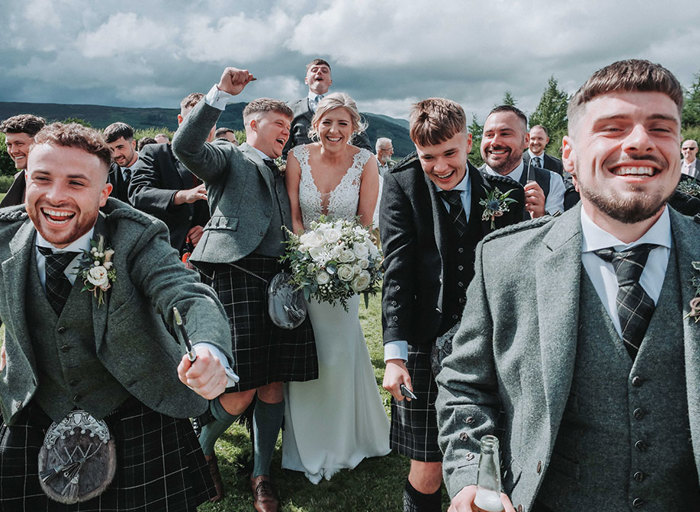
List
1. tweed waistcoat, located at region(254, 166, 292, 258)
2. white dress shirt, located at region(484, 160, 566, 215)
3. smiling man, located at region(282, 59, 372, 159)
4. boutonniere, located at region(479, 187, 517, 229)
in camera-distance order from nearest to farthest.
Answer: boutonniere, located at region(479, 187, 517, 229)
tweed waistcoat, located at region(254, 166, 292, 258)
white dress shirt, located at region(484, 160, 566, 215)
smiling man, located at region(282, 59, 372, 159)

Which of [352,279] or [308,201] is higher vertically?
[308,201]

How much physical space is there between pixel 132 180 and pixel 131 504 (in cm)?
371

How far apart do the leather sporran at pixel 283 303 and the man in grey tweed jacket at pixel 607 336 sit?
217 cm

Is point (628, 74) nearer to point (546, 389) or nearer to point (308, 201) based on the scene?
point (546, 389)

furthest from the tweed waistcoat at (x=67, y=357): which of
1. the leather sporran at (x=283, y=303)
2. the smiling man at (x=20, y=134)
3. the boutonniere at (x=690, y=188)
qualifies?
the boutonniere at (x=690, y=188)

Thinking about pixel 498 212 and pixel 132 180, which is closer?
pixel 498 212

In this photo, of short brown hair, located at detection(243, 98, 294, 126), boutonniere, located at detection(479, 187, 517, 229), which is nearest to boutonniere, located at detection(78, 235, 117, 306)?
boutonniere, located at detection(479, 187, 517, 229)

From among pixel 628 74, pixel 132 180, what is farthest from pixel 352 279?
pixel 132 180

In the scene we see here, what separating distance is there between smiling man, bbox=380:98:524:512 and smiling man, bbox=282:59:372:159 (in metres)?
4.63

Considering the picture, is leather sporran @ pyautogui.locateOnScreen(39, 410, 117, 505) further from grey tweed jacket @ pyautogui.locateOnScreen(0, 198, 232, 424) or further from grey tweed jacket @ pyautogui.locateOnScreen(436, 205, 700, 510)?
grey tweed jacket @ pyautogui.locateOnScreen(436, 205, 700, 510)

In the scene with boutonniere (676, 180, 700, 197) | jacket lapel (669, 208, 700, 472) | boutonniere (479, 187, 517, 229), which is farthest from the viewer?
boutonniere (676, 180, 700, 197)

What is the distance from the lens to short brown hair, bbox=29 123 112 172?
2.35m

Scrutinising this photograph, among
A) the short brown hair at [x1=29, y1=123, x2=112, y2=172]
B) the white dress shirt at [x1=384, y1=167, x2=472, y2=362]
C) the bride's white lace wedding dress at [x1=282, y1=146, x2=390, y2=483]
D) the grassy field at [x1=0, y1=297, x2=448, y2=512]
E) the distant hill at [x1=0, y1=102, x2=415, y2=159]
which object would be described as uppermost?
the distant hill at [x1=0, y1=102, x2=415, y2=159]

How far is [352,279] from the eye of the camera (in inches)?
150
